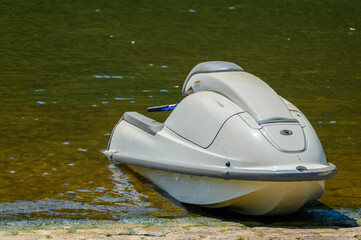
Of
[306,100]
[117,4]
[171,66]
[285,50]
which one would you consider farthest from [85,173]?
[117,4]

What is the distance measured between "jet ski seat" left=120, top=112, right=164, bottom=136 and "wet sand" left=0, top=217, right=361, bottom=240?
1.05 meters

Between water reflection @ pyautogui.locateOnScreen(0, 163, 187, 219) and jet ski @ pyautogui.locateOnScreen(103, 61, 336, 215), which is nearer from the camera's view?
jet ski @ pyautogui.locateOnScreen(103, 61, 336, 215)

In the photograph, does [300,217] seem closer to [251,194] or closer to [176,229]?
[251,194]

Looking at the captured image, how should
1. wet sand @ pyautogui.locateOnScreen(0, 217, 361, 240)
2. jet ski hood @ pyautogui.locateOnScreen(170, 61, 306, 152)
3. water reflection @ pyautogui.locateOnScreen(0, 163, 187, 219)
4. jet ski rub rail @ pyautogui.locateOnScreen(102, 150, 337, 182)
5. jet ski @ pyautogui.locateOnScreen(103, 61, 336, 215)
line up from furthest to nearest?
water reflection @ pyautogui.locateOnScreen(0, 163, 187, 219)
jet ski hood @ pyautogui.locateOnScreen(170, 61, 306, 152)
jet ski @ pyautogui.locateOnScreen(103, 61, 336, 215)
jet ski rub rail @ pyautogui.locateOnScreen(102, 150, 337, 182)
wet sand @ pyautogui.locateOnScreen(0, 217, 361, 240)

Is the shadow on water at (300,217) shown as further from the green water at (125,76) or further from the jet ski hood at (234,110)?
the jet ski hood at (234,110)

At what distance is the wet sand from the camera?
5.32 metres

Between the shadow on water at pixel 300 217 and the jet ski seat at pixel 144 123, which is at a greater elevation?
the jet ski seat at pixel 144 123

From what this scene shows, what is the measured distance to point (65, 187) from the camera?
671cm

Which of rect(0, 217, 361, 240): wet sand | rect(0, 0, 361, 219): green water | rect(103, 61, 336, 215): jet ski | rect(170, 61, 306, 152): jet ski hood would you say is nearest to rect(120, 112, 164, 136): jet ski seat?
rect(103, 61, 336, 215): jet ski

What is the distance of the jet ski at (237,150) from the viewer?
18.3 feet

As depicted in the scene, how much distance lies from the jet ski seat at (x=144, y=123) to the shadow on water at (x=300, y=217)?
0.69m

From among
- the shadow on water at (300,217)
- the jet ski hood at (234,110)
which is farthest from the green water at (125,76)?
the jet ski hood at (234,110)

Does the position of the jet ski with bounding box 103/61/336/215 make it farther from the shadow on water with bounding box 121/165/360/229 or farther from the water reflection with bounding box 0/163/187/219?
the water reflection with bounding box 0/163/187/219

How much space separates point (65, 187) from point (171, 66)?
570cm
